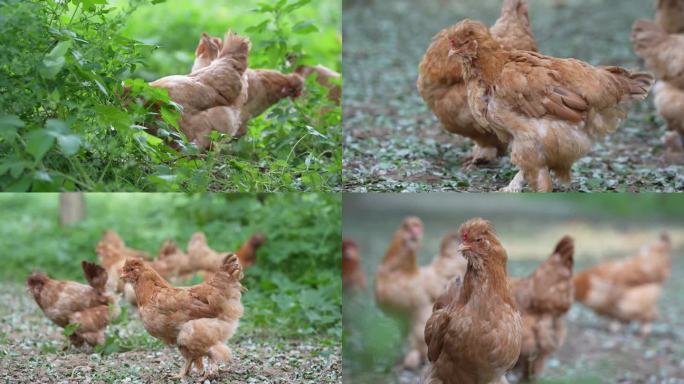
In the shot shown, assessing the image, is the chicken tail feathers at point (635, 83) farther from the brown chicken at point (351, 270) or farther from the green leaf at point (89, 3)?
the green leaf at point (89, 3)

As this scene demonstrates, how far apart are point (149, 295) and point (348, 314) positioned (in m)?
2.11

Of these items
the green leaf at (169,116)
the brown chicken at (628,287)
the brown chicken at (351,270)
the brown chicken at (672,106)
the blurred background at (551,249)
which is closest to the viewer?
the green leaf at (169,116)

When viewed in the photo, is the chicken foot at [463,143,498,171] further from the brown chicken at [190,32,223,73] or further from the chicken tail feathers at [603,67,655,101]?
the brown chicken at [190,32,223,73]

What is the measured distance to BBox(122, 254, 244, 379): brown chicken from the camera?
14.9ft

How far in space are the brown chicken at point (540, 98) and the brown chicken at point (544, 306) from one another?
0.77 meters

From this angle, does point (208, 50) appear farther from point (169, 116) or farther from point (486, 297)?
point (486, 297)

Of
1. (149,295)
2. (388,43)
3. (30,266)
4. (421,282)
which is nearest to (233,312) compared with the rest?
(149,295)

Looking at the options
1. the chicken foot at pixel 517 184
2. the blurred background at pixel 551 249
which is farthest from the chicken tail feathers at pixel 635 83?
the blurred background at pixel 551 249

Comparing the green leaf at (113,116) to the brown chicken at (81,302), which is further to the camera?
the brown chicken at (81,302)

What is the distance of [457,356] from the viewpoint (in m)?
3.99

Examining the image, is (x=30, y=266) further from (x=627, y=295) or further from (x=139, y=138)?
(x=627, y=295)

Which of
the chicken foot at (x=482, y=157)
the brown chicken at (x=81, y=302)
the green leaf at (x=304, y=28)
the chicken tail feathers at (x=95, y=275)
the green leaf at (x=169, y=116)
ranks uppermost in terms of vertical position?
the green leaf at (x=304, y=28)

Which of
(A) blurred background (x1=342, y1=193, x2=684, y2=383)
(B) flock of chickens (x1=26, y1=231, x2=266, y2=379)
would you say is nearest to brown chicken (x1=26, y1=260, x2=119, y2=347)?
(B) flock of chickens (x1=26, y1=231, x2=266, y2=379)

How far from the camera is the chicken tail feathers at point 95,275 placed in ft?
18.1
